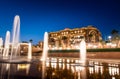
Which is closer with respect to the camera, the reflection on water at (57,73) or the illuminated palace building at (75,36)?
the reflection on water at (57,73)

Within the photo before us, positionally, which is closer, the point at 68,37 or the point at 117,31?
the point at 117,31

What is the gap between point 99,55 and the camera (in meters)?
37.7

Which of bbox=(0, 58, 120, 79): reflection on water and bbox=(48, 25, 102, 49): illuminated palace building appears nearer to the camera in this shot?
bbox=(0, 58, 120, 79): reflection on water

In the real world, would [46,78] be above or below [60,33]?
below

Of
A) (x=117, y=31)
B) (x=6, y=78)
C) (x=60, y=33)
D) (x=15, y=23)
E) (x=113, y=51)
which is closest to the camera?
(x=6, y=78)

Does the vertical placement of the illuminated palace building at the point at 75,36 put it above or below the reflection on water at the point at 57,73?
above

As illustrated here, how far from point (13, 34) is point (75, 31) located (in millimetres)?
67774

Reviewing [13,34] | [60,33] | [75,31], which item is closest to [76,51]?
[13,34]

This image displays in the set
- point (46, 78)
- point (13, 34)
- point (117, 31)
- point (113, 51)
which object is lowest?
point (46, 78)

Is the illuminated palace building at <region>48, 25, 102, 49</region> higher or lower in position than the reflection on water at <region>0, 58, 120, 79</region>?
higher

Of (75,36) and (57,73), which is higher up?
(75,36)

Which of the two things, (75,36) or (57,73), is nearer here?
(57,73)

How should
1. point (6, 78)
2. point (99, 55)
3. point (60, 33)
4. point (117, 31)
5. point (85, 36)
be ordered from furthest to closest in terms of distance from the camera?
point (60, 33)
point (85, 36)
point (117, 31)
point (99, 55)
point (6, 78)

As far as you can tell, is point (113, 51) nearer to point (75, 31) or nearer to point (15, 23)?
point (15, 23)
